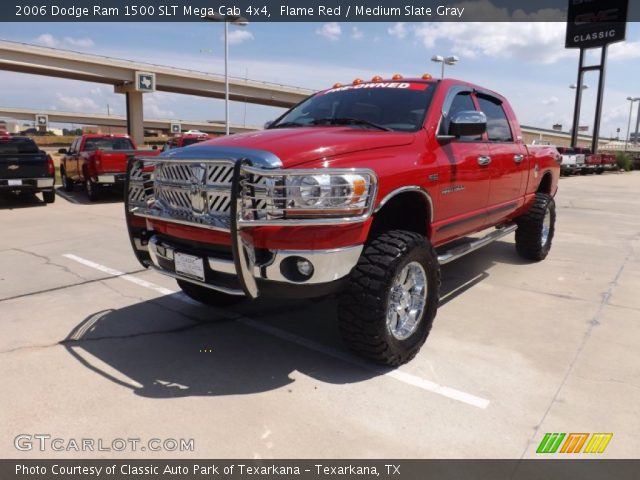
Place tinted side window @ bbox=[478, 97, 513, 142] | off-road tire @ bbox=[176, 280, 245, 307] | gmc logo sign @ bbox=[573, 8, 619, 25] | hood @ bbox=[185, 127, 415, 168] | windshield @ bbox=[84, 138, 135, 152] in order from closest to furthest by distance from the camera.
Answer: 1. hood @ bbox=[185, 127, 415, 168]
2. off-road tire @ bbox=[176, 280, 245, 307]
3. tinted side window @ bbox=[478, 97, 513, 142]
4. windshield @ bbox=[84, 138, 135, 152]
5. gmc logo sign @ bbox=[573, 8, 619, 25]

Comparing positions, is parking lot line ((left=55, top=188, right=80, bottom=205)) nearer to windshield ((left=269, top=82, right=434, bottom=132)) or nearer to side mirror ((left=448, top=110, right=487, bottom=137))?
windshield ((left=269, top=82, right=434, bottom=132))

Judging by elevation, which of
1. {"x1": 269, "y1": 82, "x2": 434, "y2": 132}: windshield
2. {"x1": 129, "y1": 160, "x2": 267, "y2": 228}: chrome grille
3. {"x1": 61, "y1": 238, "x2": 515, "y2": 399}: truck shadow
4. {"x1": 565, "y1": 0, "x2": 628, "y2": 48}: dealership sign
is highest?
{"x1": 565, "y1": 0, "x2": 628, "y2": 48}: dealership sign

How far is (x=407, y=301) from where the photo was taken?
3.61 meters

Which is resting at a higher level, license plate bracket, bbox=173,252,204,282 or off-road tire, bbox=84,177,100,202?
license plate bracket, bbox=173,252,204,282

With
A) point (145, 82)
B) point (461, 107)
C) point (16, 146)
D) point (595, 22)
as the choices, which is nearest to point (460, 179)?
point (461, 107)

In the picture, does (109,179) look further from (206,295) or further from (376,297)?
(376,297)

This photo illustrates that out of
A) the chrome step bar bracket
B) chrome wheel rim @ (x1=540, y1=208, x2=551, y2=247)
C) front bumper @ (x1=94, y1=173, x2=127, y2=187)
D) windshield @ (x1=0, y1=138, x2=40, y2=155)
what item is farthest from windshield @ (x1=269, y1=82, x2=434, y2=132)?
windshield @ (x1=0, y1=138, x2=40, y2=155)

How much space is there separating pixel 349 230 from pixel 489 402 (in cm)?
134

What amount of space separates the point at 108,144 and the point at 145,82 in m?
36.7

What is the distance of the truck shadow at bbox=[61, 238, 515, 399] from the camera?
129 inches

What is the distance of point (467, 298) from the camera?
197 inches

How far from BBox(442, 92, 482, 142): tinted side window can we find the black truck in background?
10.9 metres

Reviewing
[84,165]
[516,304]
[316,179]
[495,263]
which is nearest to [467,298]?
[516,304]

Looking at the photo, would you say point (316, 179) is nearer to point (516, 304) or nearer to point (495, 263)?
point (516, 304)
